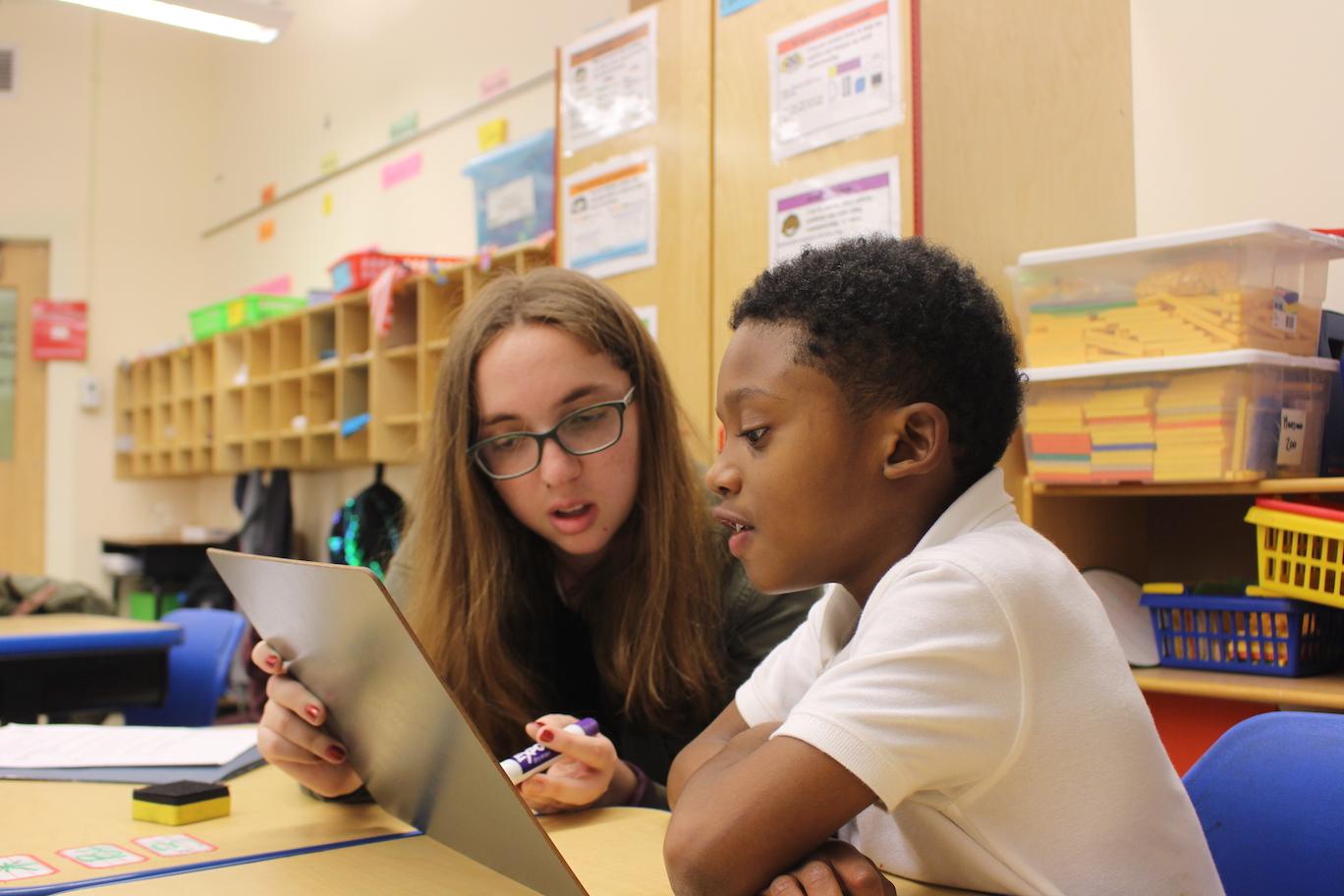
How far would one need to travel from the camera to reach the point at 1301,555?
182cm

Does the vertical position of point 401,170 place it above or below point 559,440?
above

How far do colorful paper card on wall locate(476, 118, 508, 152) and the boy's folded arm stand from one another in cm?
381

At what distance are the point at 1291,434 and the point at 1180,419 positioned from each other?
186mm

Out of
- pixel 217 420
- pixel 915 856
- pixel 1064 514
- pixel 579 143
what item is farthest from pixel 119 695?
pixel 217 420

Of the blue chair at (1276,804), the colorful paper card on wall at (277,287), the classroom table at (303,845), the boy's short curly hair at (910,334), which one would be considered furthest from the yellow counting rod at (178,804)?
the colorful paper card on wall at (277,287)

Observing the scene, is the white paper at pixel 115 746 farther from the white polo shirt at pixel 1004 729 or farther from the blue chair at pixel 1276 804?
the blue chair at pixel 1276 804

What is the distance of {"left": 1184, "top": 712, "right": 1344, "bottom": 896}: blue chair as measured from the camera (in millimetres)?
886

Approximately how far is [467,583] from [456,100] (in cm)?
353

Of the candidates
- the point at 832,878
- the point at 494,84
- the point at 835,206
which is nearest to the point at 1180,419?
the point at 835,206

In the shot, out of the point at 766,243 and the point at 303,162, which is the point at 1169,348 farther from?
the point at 303,162

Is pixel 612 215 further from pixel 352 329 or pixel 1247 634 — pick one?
pixel 352 329

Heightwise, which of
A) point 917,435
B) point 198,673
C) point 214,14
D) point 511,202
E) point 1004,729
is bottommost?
point 198,673

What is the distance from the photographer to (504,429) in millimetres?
1406

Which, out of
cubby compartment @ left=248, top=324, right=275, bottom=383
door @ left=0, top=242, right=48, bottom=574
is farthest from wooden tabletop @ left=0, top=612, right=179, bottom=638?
door @ left=0, top=242, right=48, bottom=574
